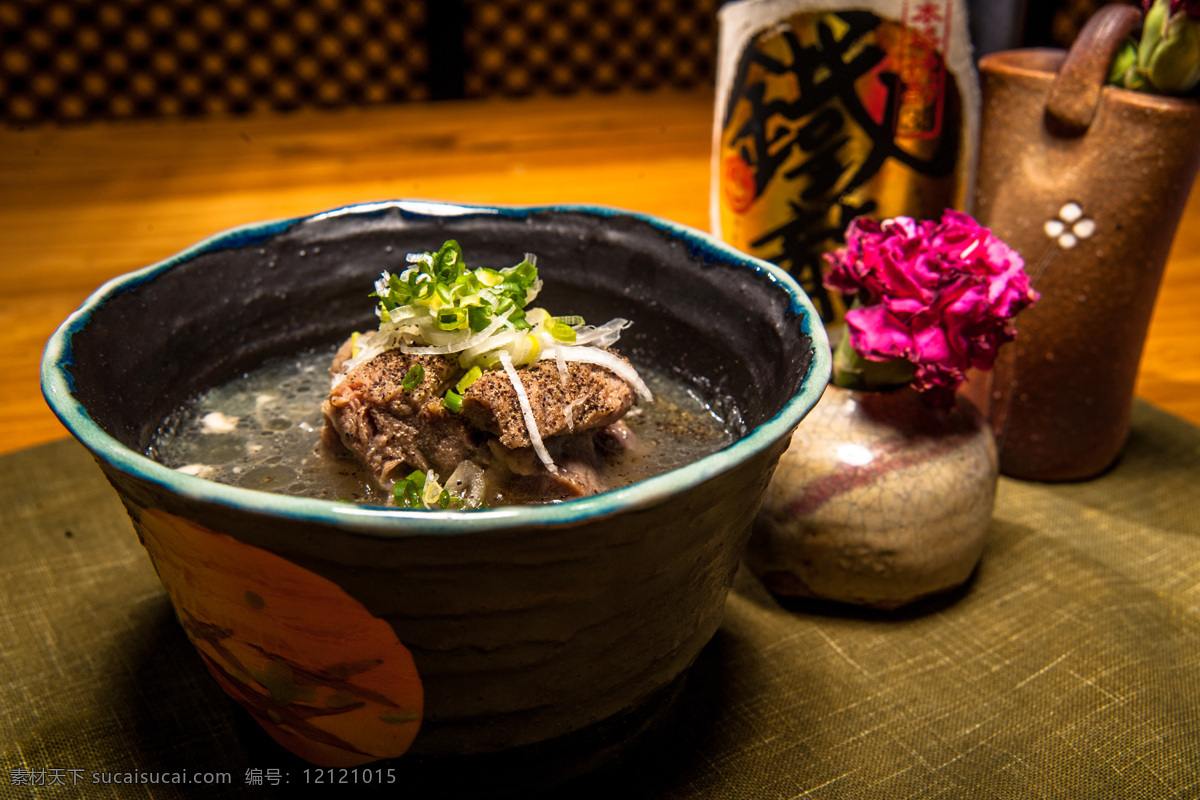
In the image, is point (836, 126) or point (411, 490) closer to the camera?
point (411, 490)

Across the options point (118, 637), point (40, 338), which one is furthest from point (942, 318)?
point (40, 338)

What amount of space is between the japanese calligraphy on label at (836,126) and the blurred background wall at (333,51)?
7.62 feet

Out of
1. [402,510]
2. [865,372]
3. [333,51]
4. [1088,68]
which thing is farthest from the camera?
[333,51]

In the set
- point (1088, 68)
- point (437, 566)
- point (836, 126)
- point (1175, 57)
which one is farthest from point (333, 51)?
point (437, 566)

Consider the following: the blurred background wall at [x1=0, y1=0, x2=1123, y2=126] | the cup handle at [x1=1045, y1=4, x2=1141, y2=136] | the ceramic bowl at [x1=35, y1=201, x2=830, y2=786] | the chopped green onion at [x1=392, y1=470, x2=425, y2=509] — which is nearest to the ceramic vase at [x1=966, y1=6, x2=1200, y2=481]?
the cup handle at [x1=1045, y1=4, x2=1141, y2=136]

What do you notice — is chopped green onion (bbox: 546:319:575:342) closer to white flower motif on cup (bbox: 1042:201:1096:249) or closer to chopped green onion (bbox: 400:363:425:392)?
chopped green onion (bbox: 400:363:425:392)

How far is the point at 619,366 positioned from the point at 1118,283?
1.02m

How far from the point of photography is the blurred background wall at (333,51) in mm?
3477

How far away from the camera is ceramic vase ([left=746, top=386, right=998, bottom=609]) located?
4.35 feet

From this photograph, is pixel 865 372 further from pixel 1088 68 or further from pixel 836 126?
pixel 1088 68

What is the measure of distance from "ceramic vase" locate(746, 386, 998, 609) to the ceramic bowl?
0.73ft

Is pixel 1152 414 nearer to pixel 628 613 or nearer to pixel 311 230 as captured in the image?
pixel 628 613

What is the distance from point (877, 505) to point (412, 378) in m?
0.70

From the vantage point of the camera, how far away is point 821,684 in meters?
1.20
